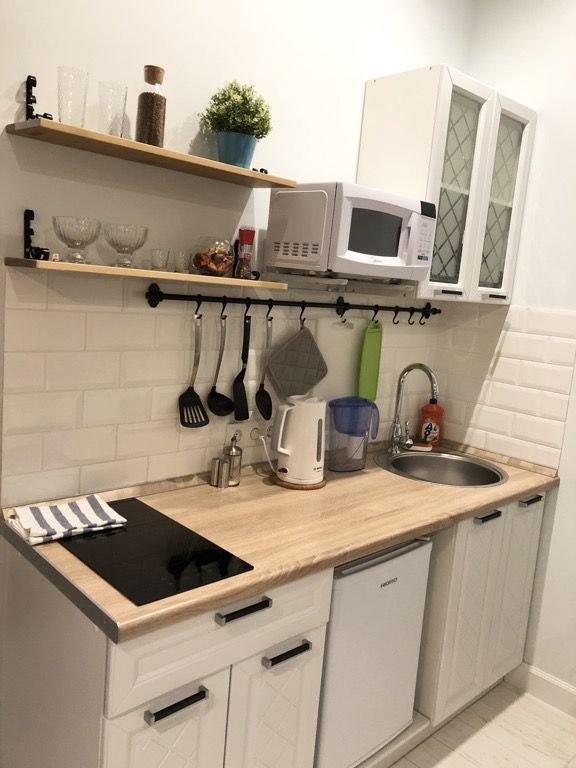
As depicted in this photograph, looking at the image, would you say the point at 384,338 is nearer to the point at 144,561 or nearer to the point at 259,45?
the point at 259,45

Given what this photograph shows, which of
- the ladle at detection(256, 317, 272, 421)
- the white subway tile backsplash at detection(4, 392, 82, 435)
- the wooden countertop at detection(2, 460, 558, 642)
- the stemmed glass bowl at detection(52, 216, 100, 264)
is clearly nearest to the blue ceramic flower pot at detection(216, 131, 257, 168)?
the stemmed glass bowl at detection(52, 216, 100, 264)

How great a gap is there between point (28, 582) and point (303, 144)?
155 centimetres

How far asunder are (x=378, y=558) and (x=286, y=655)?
39cm

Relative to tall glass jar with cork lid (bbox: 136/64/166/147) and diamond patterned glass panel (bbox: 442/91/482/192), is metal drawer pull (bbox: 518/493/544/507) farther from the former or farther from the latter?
tall glass jar with cork lid (bbox: 136/64/166/147)

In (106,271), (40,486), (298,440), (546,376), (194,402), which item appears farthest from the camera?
(546,376)

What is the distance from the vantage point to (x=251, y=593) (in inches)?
58.9

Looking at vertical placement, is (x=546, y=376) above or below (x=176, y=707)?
above

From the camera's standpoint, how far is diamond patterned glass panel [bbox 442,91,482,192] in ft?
7.48

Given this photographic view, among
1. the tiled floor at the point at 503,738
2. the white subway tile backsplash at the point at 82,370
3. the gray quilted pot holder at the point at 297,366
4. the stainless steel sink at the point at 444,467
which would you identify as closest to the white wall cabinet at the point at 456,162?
the gray quilted pot holder at the point at 297,366

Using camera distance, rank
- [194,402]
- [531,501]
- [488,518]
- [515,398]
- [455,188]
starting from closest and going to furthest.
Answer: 1. [194,402]
2. [488,518]
3. [455,188]
4. [531,501]
5. [515,398]

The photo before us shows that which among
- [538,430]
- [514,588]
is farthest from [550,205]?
[514,588]

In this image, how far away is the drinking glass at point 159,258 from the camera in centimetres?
180

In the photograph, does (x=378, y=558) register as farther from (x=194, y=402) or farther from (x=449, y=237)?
(x=449, y=237)

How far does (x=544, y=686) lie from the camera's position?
8.64ft
